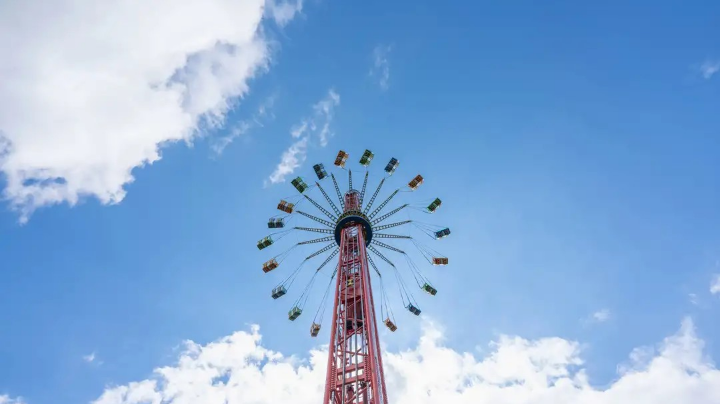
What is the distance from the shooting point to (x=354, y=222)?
5759 cm

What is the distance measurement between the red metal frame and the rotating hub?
0.41m

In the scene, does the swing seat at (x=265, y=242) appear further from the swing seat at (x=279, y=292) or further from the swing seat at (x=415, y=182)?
the swing seat at (x=415, y=182)

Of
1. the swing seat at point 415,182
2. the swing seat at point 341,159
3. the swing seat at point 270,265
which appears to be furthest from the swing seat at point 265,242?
the swing seat at point 415,182

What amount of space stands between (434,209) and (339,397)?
25.7 meters

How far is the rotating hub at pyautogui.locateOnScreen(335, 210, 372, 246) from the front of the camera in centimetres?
5734

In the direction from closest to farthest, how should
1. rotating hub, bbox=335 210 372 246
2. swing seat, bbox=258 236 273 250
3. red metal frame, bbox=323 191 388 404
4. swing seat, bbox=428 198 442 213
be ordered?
red metal frame, bbox=323 191 388 404 < rotating hub, bbox=335 210 372 246 < swing seat, bbox=258 236 273 250 < swing seat, bbox=428 198 442 213

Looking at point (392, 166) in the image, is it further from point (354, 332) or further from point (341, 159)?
point (354, 332)

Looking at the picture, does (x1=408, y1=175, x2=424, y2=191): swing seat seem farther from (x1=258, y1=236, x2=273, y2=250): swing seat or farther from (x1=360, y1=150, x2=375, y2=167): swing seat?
(x1=258, y1=236, x2=273, y2=250): swing seat

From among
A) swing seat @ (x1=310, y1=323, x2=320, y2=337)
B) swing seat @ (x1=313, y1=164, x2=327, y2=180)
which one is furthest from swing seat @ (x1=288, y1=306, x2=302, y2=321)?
swing seat @ (x1=313, y1=164, x2=327, y2=180)

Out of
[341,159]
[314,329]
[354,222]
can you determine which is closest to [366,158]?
[341,159]

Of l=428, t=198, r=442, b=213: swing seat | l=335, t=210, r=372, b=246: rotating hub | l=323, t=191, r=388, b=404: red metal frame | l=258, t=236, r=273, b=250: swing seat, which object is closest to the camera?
l=323, t=191, r=388, b=404: red metal frame

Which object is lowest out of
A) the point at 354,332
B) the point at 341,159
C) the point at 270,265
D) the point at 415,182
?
the point at 354,332

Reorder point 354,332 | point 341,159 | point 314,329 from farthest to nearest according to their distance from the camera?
1. point 341,159
2. point 314,329
3. point 354,332

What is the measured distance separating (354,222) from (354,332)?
13.1 m
